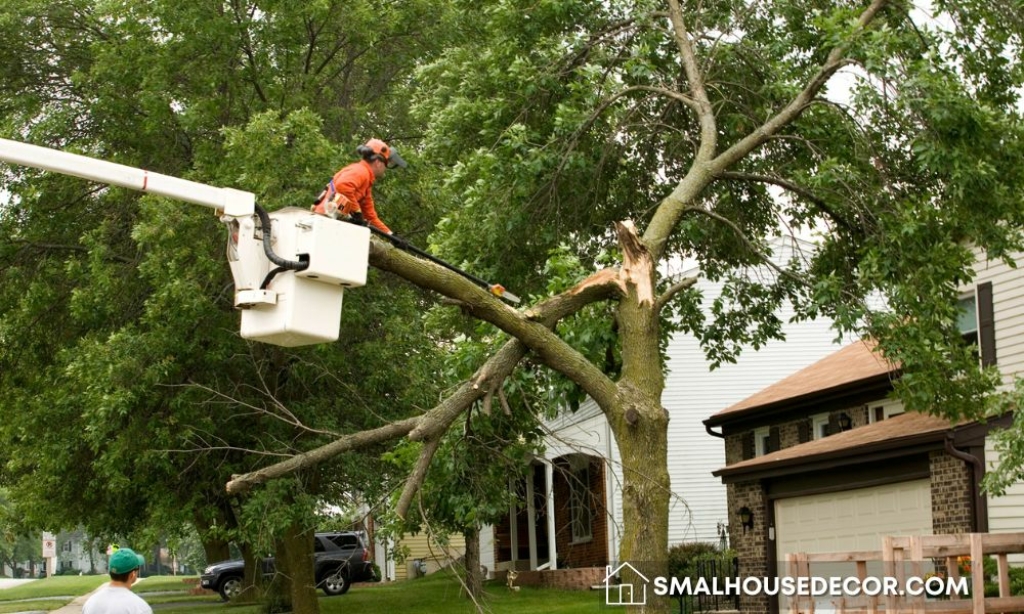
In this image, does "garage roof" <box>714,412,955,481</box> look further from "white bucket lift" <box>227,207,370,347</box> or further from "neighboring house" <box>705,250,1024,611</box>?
"white bucket lift" <box>227,207,370,347</box>

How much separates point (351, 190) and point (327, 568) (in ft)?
91.9

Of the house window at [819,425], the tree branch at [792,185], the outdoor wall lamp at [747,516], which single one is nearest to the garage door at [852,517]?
the outdoor wall lamp at [747,516]

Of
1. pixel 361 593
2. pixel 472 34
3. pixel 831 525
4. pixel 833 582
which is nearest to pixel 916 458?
pixel 831 525

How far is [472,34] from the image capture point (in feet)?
67.5

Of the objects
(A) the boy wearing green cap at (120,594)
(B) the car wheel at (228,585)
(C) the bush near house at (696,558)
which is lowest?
(B) the car wheel at (228,585)

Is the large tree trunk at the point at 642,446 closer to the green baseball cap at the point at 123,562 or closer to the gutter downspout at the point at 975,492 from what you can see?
the green baseball cap at the point at 123,562

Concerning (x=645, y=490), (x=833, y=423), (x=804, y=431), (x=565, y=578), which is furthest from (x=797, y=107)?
(x=565, y=578)

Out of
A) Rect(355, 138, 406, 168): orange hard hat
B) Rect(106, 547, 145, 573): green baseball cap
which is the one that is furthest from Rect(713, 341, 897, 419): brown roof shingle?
Rect(106, 547, 145, 573): green baseball cap

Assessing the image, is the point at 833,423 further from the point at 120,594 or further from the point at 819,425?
the point at 120,594

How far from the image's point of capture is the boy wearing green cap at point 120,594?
24.2ft

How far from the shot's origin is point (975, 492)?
17.6m

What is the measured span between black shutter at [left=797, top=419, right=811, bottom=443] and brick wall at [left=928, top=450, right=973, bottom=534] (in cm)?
525

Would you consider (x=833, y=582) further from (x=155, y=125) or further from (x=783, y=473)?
(x=155, y=125)

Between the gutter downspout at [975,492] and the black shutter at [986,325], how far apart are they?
195 centimetres
